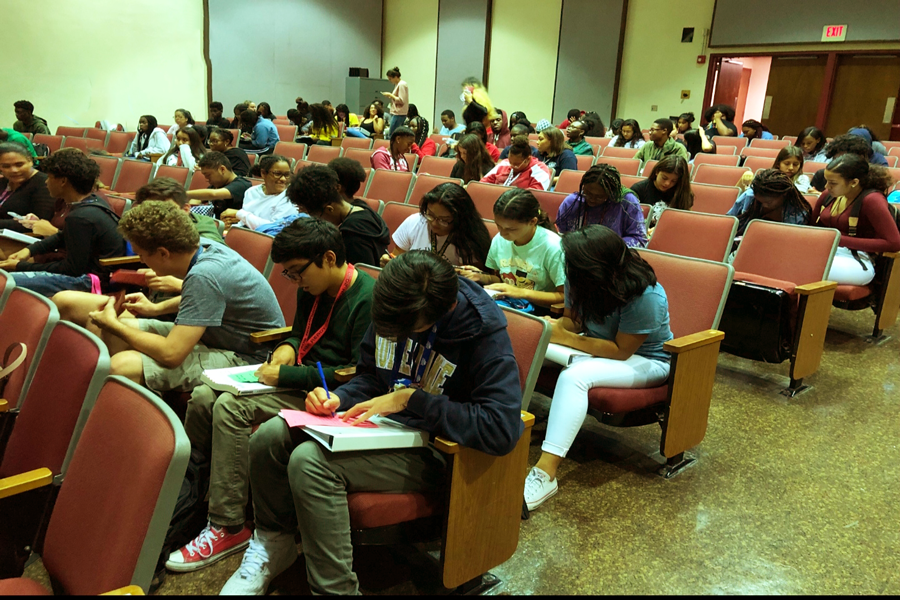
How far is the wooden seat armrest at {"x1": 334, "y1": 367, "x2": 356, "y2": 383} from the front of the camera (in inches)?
76.2

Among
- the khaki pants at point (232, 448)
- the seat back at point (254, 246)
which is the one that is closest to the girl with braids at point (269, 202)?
the seat back at point (254, 246)

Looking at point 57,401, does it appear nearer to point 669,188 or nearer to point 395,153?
point 669,188

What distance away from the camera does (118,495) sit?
3.67ft

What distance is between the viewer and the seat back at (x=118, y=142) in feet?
27.8

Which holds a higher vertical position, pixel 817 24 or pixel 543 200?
pixel 817 24

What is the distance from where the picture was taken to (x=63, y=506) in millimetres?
1235

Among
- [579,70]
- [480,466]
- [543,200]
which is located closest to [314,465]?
[480,466]

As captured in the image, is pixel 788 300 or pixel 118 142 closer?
pixel 788 300

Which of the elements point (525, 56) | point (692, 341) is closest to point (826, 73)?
point (525, 56)

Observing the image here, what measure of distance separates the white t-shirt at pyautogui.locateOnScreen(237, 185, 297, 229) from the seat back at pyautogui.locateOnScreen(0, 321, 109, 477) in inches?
92.3

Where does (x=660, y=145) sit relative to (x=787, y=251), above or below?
above

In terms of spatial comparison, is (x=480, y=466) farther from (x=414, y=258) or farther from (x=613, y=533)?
(x=613, y=533)

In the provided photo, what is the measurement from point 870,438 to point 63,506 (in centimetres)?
296

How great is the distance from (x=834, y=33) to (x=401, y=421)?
424 inches
